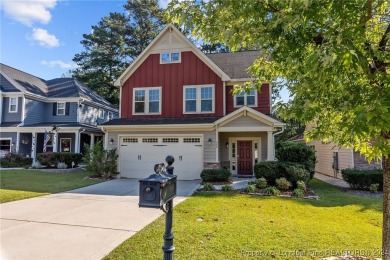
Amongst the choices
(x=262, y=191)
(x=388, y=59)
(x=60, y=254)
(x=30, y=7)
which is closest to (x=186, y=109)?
(x=262, y=191)

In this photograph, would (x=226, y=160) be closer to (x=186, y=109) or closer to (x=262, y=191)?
(x=186, y=109)

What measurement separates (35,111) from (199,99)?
51.4ft

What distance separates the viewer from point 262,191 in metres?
9.86

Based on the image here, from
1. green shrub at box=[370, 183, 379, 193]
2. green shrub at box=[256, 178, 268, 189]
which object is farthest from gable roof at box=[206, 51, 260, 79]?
green shrub at box=[370, 183, 379, 193]

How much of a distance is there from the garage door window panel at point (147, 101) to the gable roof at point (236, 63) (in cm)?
455

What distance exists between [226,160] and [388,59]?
41.5 ft

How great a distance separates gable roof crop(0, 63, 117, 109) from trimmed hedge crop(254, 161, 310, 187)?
1805cm

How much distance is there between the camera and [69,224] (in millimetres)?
5797

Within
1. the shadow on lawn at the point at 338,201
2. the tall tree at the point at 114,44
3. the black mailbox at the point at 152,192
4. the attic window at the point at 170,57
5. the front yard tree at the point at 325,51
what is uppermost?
the tall tree at the point at 114,44

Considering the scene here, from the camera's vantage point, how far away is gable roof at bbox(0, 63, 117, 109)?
2142 cm

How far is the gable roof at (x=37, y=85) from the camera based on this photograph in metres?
21.4

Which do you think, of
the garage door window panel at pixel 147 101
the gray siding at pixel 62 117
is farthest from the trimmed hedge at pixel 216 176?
the gray siding at pixel 62 117

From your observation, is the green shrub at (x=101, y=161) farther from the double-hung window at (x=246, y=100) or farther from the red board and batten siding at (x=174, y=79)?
the double-hung window at (x=246, y=100)

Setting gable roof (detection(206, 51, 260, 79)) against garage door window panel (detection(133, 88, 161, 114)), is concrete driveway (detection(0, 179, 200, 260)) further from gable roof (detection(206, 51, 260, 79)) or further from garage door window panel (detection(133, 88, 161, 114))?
gable roof (detection(206, 51, 260, 79))
